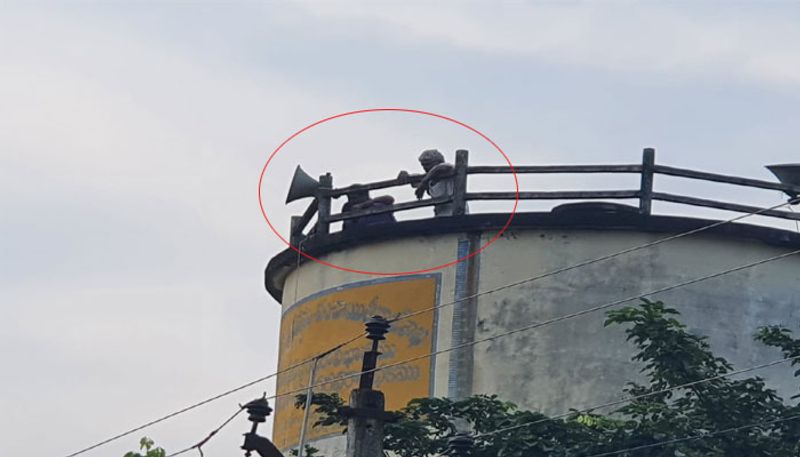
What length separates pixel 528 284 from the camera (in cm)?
2555

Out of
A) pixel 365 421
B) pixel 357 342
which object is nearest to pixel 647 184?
pixel 357 342

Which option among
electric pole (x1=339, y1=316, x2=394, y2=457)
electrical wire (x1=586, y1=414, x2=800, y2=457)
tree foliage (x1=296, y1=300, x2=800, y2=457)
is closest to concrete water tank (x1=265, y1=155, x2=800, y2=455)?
tree foliage (x1=296, y1=300, x2=800, y2=457)

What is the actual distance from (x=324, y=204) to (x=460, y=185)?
227cm

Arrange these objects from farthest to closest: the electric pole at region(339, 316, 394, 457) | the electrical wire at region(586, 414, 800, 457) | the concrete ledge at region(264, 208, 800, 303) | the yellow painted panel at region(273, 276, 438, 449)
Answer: the yellow painted panel at region(273, 276, 438, 449) → the concrete ledge at region(264, 208, 800, 303) → the electrical wire at region(586, 414, 800, 457) → the electric pole at region(339, 316, 394, 457)

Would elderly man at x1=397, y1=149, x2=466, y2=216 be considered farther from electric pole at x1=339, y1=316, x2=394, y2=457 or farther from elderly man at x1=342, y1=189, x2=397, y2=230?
electric pole at x1=339, y1=316, x2=394, y2=457

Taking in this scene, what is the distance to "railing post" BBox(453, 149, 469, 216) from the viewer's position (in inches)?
1027

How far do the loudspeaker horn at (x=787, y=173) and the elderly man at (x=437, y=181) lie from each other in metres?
4.01

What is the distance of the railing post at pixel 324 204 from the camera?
90.0 ft

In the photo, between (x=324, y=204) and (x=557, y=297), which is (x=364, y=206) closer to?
(x=324, y=204)

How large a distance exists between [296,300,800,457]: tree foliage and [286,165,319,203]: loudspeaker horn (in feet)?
18.8

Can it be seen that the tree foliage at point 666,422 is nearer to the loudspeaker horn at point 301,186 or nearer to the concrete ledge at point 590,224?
the concrete ledge at point 590,224

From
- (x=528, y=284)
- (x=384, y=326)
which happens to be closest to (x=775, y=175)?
(x=528, y=284)

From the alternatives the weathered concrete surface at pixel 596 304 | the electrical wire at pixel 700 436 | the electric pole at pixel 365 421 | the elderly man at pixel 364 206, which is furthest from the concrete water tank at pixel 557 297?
the electric pole at pixel 365 421

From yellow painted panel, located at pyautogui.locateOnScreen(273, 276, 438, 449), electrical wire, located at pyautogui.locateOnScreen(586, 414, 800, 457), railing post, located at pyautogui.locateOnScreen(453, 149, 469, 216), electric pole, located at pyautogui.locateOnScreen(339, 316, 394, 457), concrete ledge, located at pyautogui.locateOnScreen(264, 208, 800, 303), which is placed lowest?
electric pole, located at pyautogui.locateOnScreen(339, 316, 394, 457)
